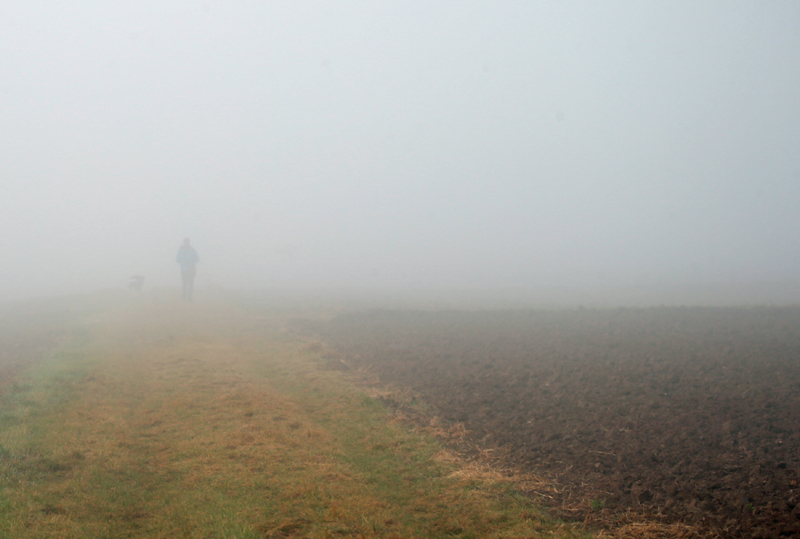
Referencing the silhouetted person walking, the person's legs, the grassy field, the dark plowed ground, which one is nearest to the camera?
the grassy field

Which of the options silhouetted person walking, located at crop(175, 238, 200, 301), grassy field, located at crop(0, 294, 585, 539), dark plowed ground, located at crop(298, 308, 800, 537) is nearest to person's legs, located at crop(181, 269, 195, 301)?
silhouetted person walking, located at crop(175, 238, 200, 301)

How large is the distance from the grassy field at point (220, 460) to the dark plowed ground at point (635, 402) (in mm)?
1276

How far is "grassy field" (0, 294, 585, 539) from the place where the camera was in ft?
20.8

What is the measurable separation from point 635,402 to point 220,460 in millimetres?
7181

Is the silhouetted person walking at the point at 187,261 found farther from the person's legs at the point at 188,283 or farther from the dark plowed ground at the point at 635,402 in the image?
the dark plowed ground at the point at 635,402

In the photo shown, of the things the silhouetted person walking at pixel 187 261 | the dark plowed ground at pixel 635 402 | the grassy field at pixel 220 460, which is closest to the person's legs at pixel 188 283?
the silhouetted person walking at pixel 187 261

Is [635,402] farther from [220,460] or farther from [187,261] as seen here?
[187,261]

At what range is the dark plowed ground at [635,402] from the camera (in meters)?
6.79

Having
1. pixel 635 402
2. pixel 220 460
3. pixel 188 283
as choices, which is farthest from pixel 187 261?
pixel 635 402

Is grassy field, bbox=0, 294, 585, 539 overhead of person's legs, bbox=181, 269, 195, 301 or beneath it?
beneath

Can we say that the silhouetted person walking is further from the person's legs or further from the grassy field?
the grassy field

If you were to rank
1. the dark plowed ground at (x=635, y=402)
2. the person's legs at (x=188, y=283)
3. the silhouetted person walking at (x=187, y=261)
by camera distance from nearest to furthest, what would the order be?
the dark plowed ground at (x=635, y=402) → the silhouetted person walking at (x=187, y=261) → the person's legs at (x=188, y=283)

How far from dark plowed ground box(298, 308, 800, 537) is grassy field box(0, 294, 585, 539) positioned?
1276mm

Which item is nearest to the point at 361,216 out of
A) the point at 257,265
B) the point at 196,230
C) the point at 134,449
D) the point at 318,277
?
the point at 196,230
